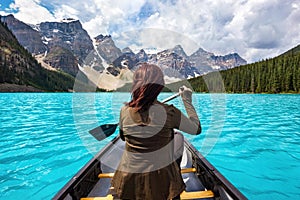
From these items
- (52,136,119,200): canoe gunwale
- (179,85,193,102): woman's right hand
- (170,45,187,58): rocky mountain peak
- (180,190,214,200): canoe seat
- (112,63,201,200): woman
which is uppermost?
(170,45,187,58): rocky mountain peak

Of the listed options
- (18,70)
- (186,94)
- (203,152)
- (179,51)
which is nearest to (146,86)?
(186,94)

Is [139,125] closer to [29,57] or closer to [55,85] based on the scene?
[55,85]

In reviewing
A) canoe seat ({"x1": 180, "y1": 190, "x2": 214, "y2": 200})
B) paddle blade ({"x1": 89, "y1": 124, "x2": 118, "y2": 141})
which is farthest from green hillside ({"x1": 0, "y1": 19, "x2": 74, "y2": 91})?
canoe seat ({"x1": 180, "y1": 190, "x2": 214, "y2": 200})

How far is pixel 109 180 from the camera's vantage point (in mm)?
4121

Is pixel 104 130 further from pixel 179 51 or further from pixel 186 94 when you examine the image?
pixel 186 94

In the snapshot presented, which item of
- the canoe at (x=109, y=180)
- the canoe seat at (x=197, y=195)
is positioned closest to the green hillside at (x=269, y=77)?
the canoe at (x=109, y=180)

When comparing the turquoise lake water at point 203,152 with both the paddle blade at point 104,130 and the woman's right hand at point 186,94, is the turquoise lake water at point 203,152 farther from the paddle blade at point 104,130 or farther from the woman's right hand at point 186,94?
the paddle blade at point 104,130

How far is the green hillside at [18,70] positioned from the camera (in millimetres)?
101188

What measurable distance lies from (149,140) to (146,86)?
22.6 inches

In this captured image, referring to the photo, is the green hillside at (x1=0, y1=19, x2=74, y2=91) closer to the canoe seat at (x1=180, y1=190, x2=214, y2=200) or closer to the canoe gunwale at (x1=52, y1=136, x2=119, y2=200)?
the canoe gunwale at (x1=52, y1=136, x2=119, y2=200)

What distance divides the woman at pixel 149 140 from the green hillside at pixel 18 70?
110 meters

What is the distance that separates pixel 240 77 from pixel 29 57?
130882 millimetres

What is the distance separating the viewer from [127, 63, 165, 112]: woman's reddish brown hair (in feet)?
6.89

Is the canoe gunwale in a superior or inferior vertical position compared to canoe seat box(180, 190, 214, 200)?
superior
